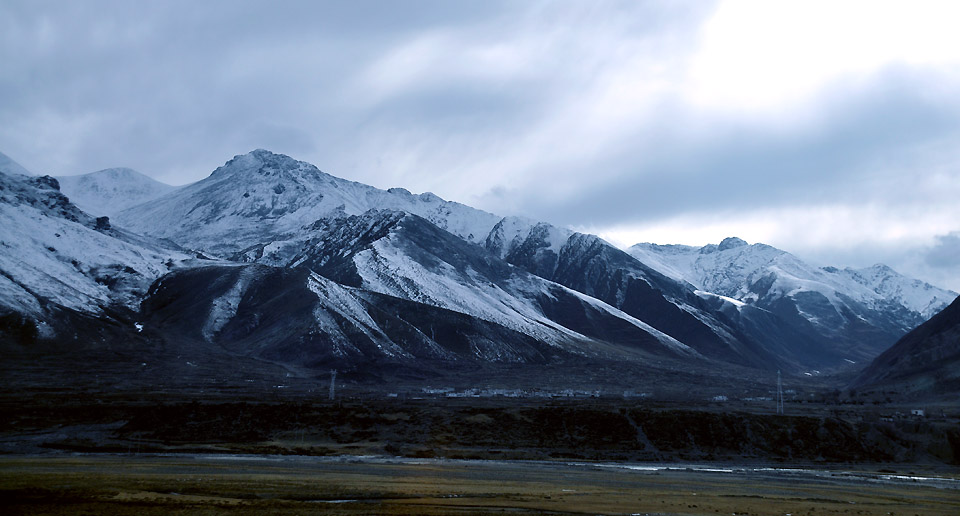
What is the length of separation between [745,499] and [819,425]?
64.7m

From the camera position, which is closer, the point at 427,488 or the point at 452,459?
the point at 427,488

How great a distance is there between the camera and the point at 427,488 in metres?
69.0

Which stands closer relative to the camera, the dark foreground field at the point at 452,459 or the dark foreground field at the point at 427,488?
the dark foreground field at the point at 427,488

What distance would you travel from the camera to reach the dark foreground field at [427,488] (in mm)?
55438

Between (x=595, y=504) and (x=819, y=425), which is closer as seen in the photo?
(x=595, y=504)

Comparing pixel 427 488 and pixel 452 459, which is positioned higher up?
pixel 427 488

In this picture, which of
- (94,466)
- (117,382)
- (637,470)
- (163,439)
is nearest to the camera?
(94,466)

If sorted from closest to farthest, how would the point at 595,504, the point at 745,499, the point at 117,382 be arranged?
1. the point at 595,504
2. the point at 745,499
3. the point at 117,382

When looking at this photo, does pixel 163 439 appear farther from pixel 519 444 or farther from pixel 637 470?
pixel 637 470

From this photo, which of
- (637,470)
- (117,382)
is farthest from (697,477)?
(117,382)

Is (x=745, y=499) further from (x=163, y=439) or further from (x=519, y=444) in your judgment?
(x=163, y=439)

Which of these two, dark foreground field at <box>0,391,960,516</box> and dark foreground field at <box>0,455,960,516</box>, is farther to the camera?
dark foreground field at <box>0,391,960,516</box>

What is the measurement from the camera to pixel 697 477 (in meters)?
89.2

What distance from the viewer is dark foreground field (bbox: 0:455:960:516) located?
2183 inches
